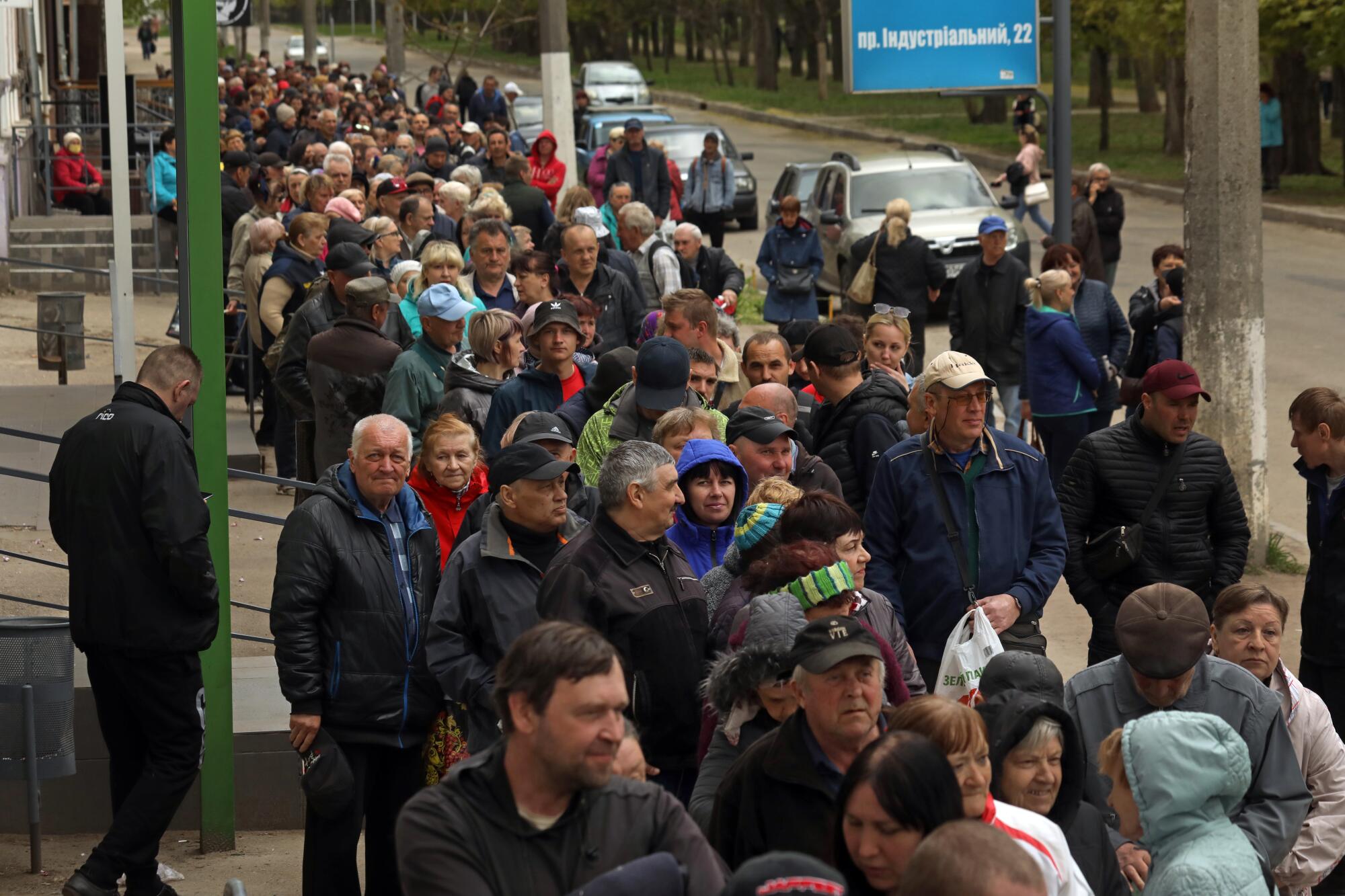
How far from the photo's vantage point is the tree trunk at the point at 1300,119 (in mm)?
33156

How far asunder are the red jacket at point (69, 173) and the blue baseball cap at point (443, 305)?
50.5ft

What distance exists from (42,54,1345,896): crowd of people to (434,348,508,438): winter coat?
0.02 meters

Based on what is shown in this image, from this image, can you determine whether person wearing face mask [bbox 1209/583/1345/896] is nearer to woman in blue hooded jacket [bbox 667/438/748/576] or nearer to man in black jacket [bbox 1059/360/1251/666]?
man in black jacket [bbox 1059/360/1251/666]

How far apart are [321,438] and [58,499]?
2.63m

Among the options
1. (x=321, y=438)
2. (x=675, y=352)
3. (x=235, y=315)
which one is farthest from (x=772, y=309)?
(x=675, y=352)

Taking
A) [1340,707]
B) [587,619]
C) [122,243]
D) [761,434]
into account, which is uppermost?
[122,243]

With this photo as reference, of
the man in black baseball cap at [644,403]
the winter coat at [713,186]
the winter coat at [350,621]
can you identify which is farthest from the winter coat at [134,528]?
the winter coat at [713,186]

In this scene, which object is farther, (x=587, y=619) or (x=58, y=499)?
(x=58, y=499)

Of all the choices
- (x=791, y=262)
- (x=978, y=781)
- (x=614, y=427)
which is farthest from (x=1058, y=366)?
(x=978, y=781)

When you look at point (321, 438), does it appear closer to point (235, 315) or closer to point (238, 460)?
point (238, 460)

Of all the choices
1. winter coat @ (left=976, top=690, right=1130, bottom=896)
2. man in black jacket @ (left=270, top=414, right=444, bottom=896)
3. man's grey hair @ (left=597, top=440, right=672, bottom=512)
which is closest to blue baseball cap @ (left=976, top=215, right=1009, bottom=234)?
man in black jacket @ (left=270, top=414, right=444, bottom=896)

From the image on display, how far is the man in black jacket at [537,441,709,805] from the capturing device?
17.0ft

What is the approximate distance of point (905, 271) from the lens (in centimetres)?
1419

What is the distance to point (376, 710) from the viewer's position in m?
6.02
